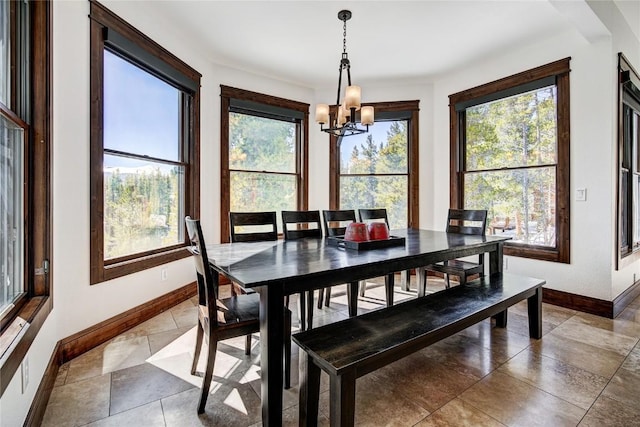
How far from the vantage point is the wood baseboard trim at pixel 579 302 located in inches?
116

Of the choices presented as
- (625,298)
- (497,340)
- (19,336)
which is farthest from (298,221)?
(625,298)

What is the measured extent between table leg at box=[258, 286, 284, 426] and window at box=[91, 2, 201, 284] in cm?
175

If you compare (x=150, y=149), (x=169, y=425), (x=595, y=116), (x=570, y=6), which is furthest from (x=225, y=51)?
(x=595, y=116)

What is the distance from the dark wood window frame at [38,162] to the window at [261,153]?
221 cm

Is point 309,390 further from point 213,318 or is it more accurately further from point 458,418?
point 458,418

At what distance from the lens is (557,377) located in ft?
6.40

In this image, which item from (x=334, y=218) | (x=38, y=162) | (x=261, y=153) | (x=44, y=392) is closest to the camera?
(x=44, y=392)

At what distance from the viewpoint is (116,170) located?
106 inches

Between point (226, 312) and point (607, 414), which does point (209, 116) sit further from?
point (607, 414)

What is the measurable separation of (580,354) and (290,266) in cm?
225

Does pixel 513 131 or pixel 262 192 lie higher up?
pixel 513 131

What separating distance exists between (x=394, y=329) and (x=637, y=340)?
2.32m

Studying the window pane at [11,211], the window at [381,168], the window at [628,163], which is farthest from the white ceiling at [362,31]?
the window pane at [11,211]

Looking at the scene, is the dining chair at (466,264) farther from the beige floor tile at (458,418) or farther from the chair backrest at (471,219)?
the beige floor tile at (458,418)
